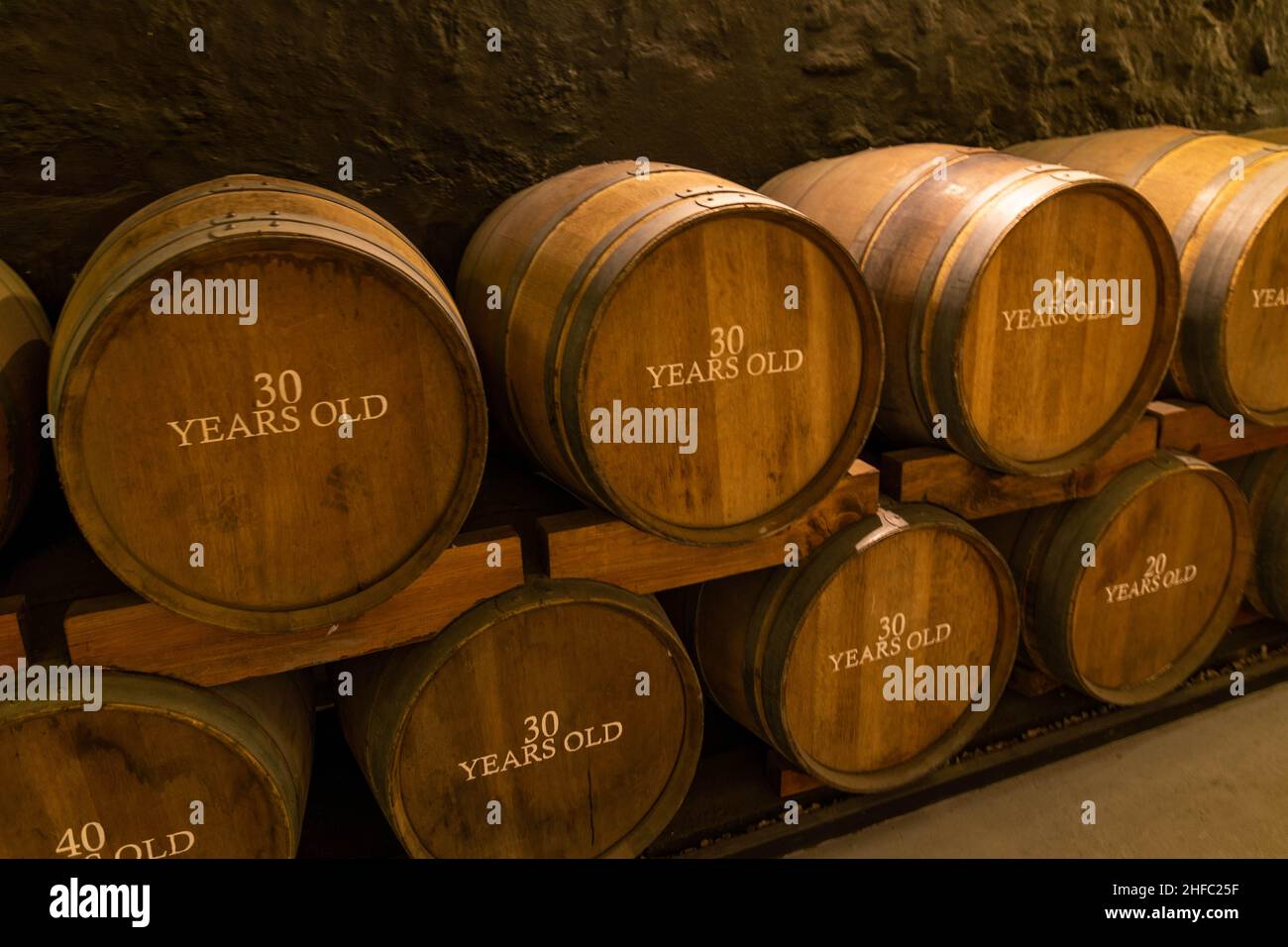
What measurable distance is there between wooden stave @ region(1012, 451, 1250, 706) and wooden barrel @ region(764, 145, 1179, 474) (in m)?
0.23

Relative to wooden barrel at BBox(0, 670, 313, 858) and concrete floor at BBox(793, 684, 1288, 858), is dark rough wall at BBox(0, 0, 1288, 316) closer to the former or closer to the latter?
wooden barrel at BBox(0, 670, 313, 858)

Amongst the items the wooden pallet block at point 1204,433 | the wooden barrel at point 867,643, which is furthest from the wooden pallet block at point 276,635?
the wooden pallet block at point 1204,433

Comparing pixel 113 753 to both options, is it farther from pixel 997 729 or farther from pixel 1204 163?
pixel 1204 163

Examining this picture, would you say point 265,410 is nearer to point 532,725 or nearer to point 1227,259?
point 532,725

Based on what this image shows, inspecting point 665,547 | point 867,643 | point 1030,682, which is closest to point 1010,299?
point 867,643

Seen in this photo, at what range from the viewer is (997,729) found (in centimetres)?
290

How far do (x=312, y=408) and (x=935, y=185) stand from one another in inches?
63.4

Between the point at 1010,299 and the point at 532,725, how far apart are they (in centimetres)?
151

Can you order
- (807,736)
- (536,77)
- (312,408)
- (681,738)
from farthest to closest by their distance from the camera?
(536,77) < (807,736) < (681,738) < (312,408)

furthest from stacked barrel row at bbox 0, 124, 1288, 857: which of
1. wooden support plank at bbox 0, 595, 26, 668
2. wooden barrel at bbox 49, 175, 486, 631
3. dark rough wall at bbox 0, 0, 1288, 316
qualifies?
dark rough wall at bbox 0, 0, 1288, 316

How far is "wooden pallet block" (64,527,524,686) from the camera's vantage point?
1698 mm

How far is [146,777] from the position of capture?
1.76 metres

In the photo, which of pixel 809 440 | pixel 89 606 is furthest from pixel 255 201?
pixel 809 440
